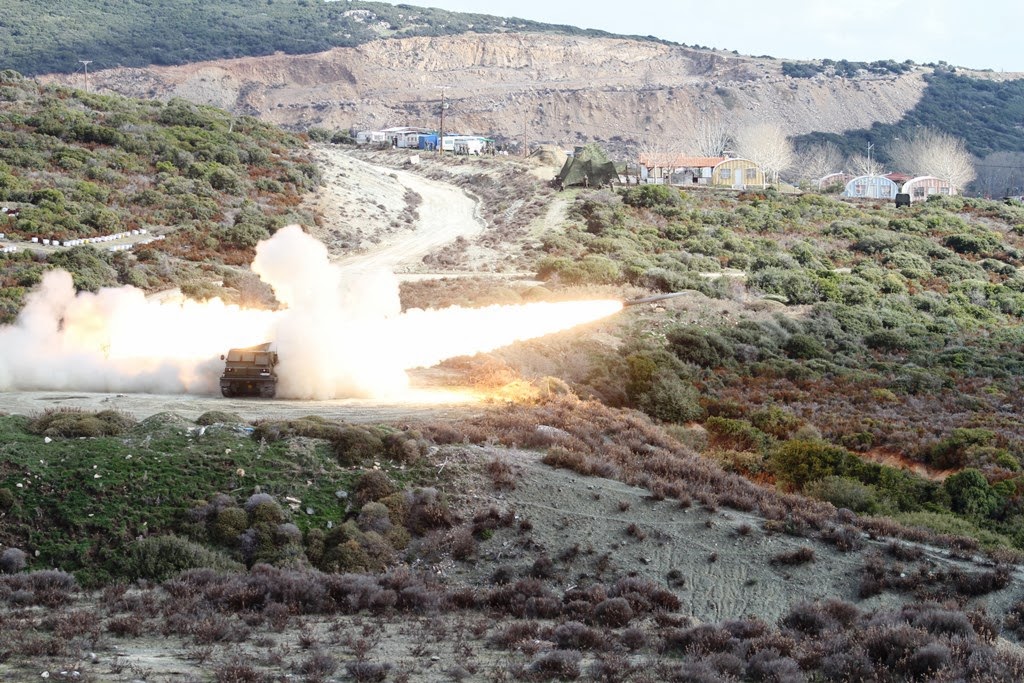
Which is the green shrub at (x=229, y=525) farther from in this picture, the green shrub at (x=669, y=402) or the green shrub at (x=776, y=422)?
the green shrub at (x=776, y=422)

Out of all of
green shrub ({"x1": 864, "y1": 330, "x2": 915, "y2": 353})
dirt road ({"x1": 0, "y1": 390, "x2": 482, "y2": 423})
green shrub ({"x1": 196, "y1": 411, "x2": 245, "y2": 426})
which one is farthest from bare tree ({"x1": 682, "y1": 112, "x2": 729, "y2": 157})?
green shrub ({"x1": 196, "y1": 411, "x2": 245, "y2": 426})

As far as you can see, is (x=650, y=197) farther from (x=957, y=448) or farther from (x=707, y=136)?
(x=707, y=136)

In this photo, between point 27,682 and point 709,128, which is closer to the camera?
point 27,682

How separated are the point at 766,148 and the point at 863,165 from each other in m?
17.7

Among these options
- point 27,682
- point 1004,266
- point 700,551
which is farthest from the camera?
point 1004,266

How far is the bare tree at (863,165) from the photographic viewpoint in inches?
5753

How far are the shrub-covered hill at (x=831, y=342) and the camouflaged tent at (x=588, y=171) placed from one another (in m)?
5.93

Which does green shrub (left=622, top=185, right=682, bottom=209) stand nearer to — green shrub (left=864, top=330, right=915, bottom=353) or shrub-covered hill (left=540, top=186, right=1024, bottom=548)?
shrub-covered hill (left=540, top=186, right=1024, bottom=548)

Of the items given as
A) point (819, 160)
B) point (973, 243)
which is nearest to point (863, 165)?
point (819, 160)

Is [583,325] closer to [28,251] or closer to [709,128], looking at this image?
[28,251]

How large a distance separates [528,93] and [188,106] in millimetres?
90718

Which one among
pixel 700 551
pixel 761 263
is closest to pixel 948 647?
pixel 700 551

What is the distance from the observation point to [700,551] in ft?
78.4

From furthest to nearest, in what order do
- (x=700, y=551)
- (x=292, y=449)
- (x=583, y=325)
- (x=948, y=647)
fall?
(x=583, y=325) → (x=292, y=449) → (x=700, y=551) → (x=948, y=647)
